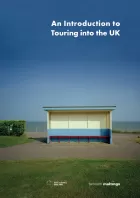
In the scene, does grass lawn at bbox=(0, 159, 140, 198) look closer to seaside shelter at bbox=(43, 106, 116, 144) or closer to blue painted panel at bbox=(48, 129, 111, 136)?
seaside shelter at bbox=(43, 106, 116, 144)

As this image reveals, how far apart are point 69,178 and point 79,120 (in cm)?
685

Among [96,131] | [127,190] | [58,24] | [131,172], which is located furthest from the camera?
[96,131]

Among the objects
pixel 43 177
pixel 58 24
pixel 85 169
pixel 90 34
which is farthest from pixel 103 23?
pixel 43 177

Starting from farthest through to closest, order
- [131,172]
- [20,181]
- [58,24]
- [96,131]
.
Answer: [96,131] < [58,24] < [131,172] < [20,181]

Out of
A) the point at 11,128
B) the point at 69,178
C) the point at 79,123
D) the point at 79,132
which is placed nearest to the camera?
the point at 69,178

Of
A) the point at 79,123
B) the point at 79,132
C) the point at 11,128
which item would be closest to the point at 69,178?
the point at 79,132

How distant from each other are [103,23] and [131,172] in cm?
447

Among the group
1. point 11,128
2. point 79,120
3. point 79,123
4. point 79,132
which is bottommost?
point 79,132

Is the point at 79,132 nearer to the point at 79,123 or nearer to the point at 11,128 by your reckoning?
the point at 79,123

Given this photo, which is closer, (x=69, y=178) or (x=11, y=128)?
(x=69, y=178)

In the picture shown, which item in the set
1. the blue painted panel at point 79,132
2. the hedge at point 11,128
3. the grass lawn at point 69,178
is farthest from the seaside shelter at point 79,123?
the grass lawn at point 69,178

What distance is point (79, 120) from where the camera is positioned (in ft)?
38.9

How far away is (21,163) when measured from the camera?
6.42 m

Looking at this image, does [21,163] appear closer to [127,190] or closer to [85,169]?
[85,169]
